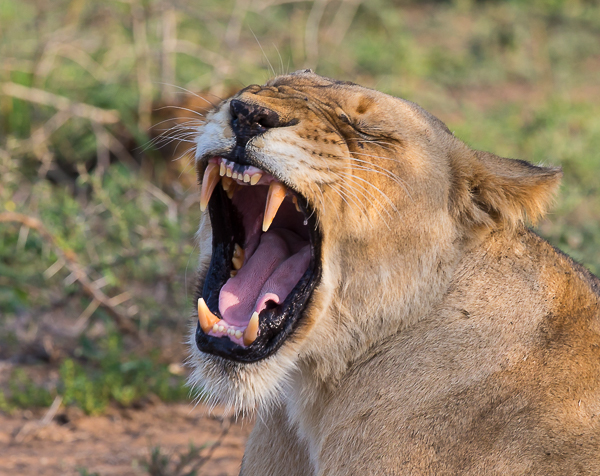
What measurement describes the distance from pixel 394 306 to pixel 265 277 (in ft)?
1.34

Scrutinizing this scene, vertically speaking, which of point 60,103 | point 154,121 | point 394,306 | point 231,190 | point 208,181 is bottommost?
point 154,121

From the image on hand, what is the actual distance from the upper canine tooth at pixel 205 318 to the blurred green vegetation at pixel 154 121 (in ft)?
1.71

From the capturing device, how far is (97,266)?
397 cm

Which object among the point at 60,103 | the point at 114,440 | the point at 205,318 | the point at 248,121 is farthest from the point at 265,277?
the point at 60,103

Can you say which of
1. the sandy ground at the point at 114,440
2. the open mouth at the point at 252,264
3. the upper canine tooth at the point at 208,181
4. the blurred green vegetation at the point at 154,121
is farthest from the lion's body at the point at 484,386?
the sandy ground at the point at 114,440

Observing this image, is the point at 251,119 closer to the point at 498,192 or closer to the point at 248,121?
the point at 248,121

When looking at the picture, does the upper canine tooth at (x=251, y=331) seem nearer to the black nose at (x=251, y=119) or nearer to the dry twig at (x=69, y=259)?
the black nose at (x=251, y=119)

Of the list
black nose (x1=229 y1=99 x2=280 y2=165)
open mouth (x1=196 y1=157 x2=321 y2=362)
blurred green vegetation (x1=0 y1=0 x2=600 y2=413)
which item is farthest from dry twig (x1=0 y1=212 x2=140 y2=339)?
black nose (x1=229 y1=99 x2=280 y2=165)

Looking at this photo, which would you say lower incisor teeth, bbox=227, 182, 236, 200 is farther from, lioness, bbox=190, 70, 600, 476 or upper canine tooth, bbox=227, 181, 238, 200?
lioness, bbox=190, 70, 600, 476

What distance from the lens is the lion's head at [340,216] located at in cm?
205

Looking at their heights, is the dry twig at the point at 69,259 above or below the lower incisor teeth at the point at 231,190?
below

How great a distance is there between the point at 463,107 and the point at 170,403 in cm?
441

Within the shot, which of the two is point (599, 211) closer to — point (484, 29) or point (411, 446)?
point (411, 446)

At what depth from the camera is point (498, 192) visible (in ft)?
6.95
